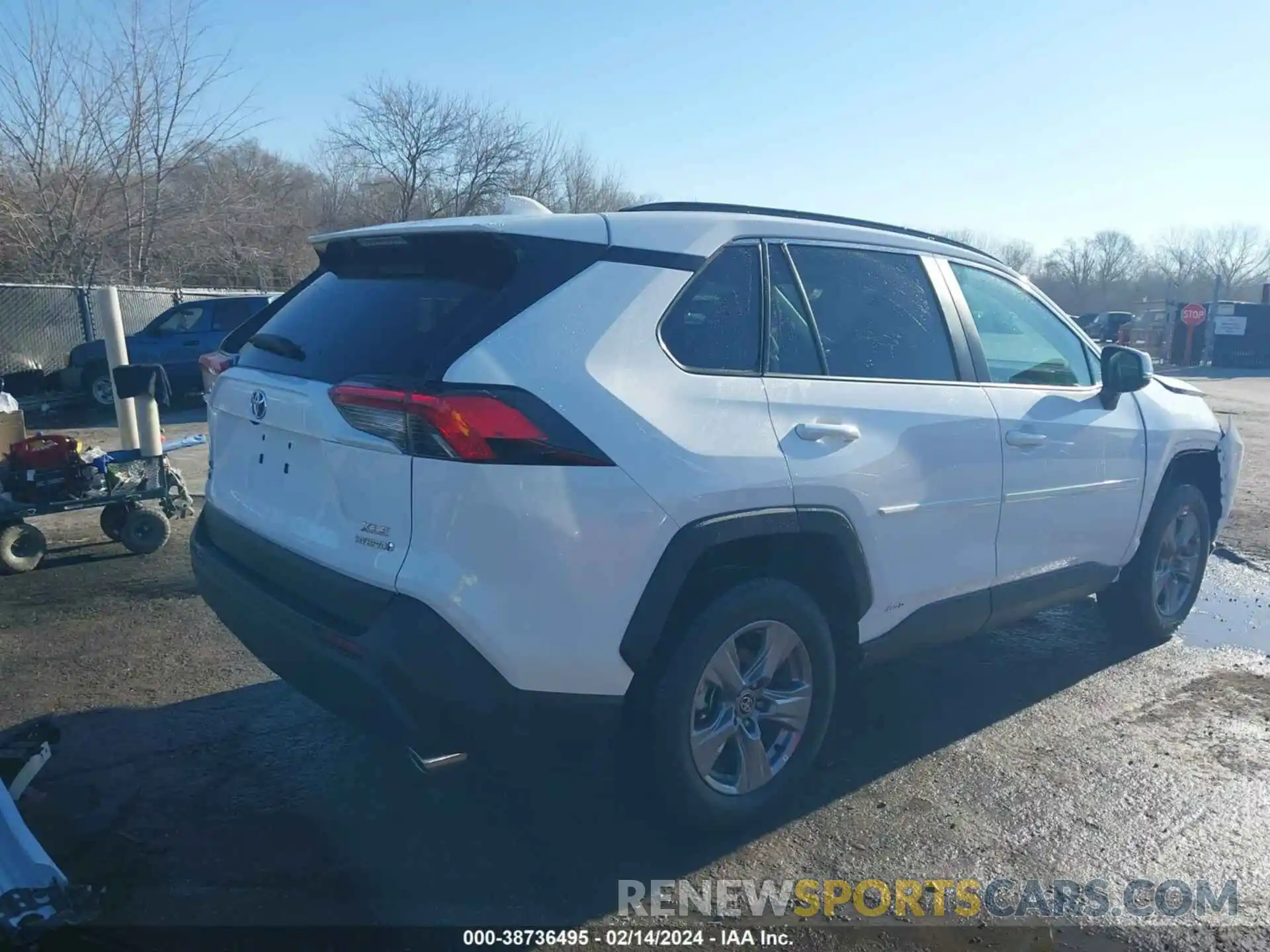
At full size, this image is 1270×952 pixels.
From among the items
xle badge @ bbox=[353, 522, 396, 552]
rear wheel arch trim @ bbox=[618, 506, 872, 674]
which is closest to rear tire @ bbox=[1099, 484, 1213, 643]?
rear wheel arch trim @ bbox=[618, 506, 872, 674]

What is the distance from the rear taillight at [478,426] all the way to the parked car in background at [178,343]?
44.0 ft

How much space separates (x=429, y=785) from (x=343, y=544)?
3.97ft

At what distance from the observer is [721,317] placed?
321 cm

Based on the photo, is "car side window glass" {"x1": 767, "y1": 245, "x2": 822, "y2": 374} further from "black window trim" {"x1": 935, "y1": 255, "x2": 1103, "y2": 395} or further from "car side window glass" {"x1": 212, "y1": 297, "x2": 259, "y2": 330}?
"car side window glass" {"x1": 212, "y1": 297, "x2": 259, "y2": 330}

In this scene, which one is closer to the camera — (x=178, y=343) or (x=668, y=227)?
(x=668, y=227)

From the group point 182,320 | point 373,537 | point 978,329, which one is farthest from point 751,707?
point 182,320

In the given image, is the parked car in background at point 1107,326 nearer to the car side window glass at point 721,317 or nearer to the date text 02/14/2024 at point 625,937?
the car side window glass at point 721,317

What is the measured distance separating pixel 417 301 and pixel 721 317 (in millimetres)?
961

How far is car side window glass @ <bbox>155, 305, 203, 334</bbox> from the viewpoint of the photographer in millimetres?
15469

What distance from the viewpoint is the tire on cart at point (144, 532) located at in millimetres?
6602

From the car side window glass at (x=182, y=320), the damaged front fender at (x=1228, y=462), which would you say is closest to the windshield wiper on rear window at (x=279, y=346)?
the damaged front fender at (x=1228, y=462)

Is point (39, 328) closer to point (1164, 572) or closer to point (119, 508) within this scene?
point (119, 508)

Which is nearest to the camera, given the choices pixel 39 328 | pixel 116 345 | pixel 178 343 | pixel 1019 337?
pixel 1019 337

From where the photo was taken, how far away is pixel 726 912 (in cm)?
295
